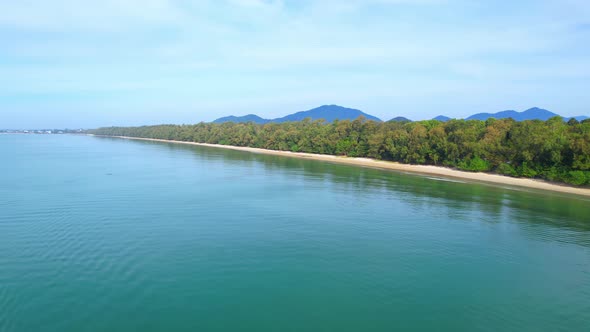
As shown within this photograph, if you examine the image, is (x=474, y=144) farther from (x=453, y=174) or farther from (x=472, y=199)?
(x=472, y=199)

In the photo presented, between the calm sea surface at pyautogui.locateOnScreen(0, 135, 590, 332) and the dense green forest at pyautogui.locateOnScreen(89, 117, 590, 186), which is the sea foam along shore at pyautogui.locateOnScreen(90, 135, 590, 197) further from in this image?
the calm sea surface at pyautogui.locateOnScreen(0, 135, 590, 332)

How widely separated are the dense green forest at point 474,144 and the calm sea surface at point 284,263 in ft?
34.3

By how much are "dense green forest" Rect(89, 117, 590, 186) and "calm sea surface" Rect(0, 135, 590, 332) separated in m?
10.4

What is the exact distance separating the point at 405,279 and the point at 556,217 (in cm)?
1825

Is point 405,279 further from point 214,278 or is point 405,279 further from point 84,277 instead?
point 84,277

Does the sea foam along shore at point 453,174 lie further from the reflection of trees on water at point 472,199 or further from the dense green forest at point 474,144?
the reflection of trees on water at point 472,199

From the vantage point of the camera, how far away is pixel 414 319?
11305 mm

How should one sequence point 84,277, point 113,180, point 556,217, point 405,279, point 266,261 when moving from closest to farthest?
1. point 84,277
2. point 405,279
3. point 266,261
4. point 556,217
5. point 113,180

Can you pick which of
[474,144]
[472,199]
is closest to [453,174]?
[474,144]

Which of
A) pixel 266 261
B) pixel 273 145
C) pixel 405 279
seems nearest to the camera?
pixel 405 279

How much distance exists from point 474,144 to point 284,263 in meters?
41.0

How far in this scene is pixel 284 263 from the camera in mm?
15281

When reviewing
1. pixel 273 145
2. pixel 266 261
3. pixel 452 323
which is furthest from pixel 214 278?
pixel 273 145

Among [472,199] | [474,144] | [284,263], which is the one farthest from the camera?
[474,144]
